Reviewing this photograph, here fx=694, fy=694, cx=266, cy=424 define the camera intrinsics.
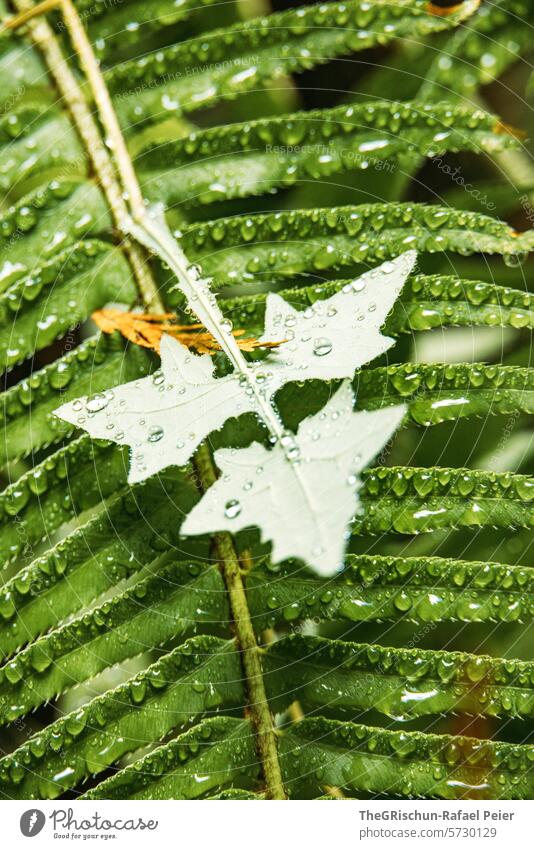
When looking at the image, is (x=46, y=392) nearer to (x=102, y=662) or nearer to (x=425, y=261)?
(x=102, y=662)

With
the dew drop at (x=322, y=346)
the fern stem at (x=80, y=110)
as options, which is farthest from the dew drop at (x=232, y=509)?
the fern stem at (x=80, y=110)

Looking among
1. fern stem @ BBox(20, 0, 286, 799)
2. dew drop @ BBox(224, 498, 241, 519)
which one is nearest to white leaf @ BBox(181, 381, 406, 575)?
dew drop @ BBox(224, 498, 241, 519)

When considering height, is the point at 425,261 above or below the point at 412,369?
above
